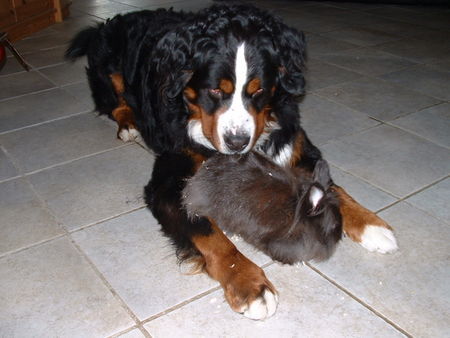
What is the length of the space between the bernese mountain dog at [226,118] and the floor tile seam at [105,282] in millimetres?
293

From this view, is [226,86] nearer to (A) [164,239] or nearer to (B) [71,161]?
(A) [164,239]

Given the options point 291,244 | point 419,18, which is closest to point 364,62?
point 419,18

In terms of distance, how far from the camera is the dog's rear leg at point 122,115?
3043mm

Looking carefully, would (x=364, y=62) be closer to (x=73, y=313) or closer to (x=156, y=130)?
(x=156, y=130)

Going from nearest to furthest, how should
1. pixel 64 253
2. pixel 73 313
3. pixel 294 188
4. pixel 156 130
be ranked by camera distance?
pixel 73 313 → pixel 294 188 → pixel 64 253 → pixel 156 130

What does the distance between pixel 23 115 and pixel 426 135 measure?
8.89 feet

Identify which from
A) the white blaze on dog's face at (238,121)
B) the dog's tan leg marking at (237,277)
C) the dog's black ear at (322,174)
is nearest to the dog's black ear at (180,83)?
the white blaze on dog's face at (238,121)

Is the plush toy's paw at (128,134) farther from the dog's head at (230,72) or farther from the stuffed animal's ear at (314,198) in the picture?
the stuffed animal's ear at (314,198)

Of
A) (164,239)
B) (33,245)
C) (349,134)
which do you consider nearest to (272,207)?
(164,239)

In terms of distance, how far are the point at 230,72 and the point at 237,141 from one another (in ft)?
0.97

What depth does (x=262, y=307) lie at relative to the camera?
1.68 m

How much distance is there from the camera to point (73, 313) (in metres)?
1.75

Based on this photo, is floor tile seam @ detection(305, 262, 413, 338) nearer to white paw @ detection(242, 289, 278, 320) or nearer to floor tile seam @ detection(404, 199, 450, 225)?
white paw @ detection(242, 289, 278, 320)

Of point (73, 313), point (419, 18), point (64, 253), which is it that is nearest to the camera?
point (73, 313)
